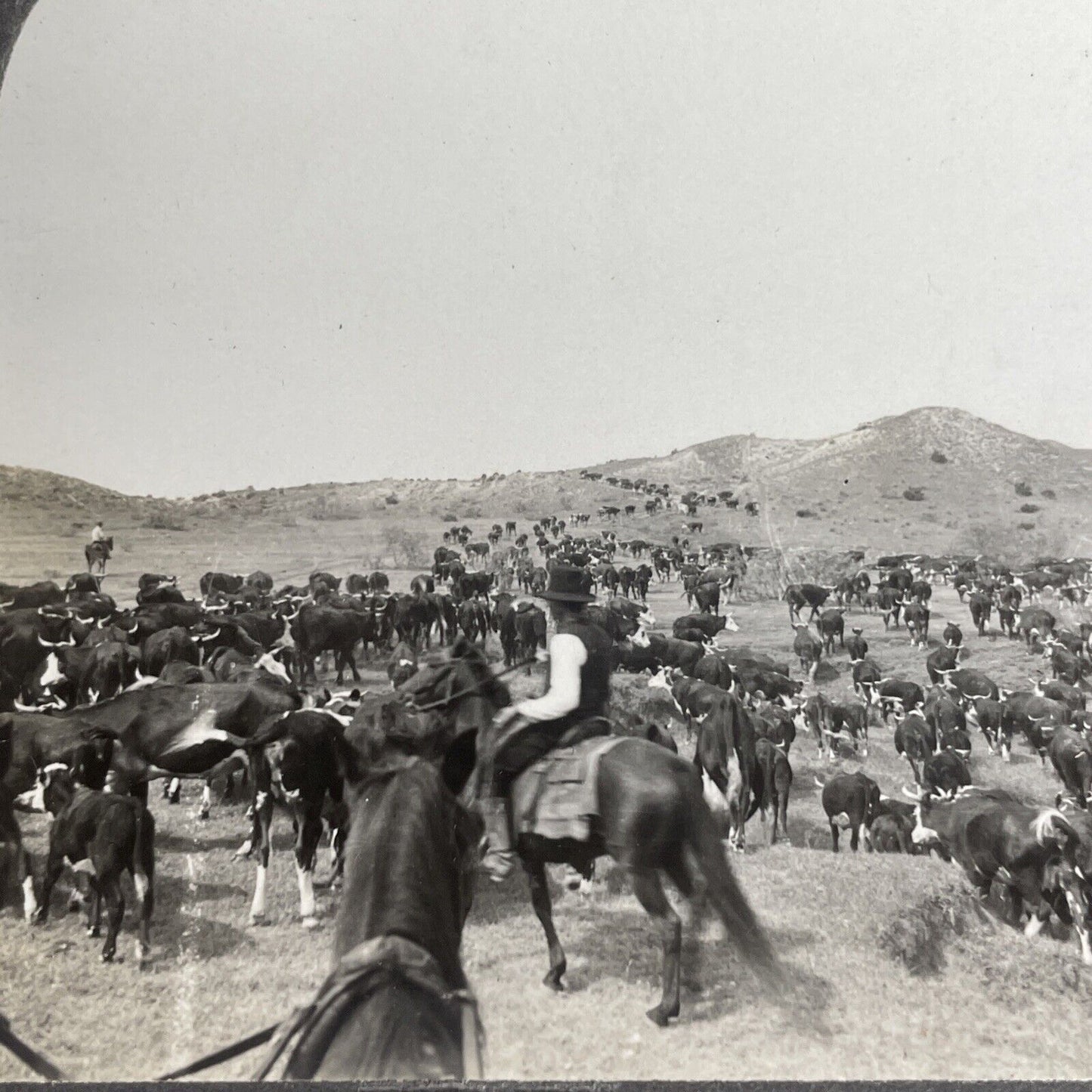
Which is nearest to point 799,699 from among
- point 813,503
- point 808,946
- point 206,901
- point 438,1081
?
point 813,503

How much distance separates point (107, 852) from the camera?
12.8 ft

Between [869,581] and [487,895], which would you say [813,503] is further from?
[487,895]

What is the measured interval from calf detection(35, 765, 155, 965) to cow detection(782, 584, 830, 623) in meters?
4.14

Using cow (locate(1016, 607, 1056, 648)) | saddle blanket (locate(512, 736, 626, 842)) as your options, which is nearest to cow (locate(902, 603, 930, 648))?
cow (locate(1016, 607, 1056, 648))

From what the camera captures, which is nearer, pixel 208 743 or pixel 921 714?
pixel 208 743

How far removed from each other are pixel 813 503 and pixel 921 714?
1905 mm

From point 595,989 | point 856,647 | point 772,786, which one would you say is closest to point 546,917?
point 595,989

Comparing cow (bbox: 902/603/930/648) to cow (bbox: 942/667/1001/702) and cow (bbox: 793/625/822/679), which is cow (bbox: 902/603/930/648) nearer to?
cow (bbox: 942/667/1001/702)

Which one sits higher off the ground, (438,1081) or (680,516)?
(680,516)

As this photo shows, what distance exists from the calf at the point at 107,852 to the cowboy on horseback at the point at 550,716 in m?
1.63

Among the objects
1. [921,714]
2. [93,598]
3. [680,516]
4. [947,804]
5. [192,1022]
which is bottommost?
[192,1022]

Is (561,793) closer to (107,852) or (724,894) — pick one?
(724,894)

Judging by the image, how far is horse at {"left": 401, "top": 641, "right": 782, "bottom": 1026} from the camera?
149 inches

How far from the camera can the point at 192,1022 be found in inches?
145
